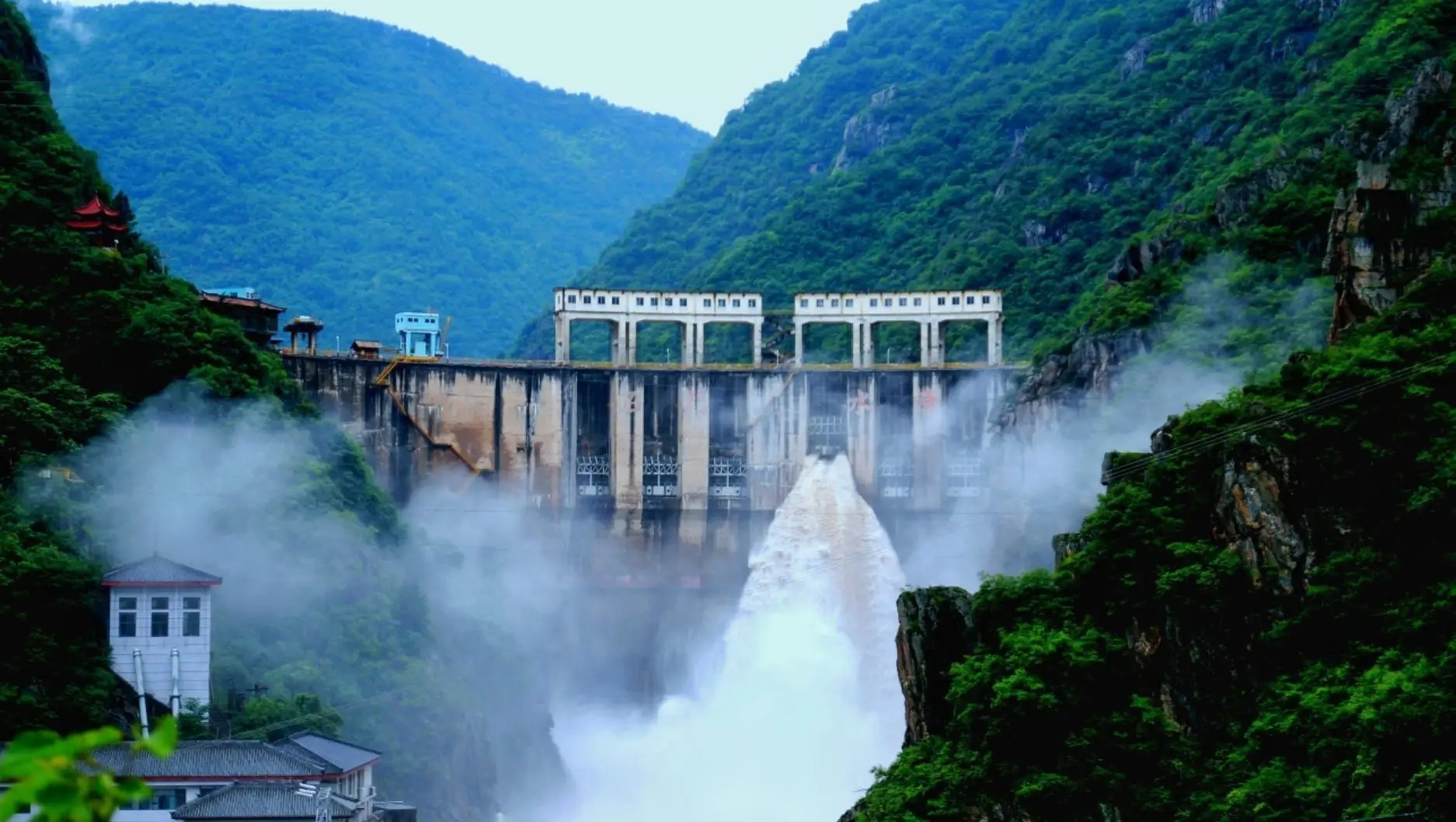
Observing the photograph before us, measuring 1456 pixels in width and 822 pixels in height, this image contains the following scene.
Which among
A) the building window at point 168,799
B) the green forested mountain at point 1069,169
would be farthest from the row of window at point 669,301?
the building window at point 168,799

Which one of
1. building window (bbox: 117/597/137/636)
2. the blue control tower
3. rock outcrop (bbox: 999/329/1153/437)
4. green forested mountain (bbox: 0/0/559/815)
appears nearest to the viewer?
green forested mountain (bbox: 0/0/559/815)

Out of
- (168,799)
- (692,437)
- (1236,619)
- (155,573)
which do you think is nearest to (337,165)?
(692,437)

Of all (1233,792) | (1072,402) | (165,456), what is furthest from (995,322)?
(1233,792)

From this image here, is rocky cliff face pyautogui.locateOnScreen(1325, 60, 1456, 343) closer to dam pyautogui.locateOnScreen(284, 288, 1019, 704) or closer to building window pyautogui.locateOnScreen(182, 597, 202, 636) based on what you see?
building window pyautogui.locateOnScreen(182, 597, 202, 636)

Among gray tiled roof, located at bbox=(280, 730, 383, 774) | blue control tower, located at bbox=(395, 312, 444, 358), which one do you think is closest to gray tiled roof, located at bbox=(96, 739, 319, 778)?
gray tiled roof, located at bbox=(280, 730, 383, 774)

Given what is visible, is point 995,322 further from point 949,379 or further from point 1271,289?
point 1271,289

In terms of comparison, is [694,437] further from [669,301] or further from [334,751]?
[334,751]
